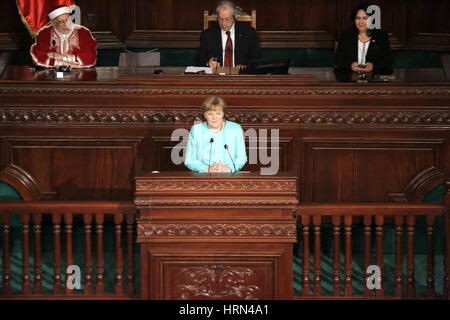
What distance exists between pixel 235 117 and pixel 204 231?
65.3 inches

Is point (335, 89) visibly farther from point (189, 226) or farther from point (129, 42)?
point (129, 42)

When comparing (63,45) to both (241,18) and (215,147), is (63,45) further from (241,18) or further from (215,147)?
(215,147)

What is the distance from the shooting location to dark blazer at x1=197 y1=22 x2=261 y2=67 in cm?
778

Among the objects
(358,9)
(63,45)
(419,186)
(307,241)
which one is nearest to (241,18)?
(358,9)

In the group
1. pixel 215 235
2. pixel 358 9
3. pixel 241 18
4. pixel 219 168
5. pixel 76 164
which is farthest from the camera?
pixel 241 18

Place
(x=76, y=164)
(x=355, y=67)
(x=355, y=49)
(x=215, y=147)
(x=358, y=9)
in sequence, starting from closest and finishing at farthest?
(x=215, y=147)
(x=76, y=164)
(x=355, y=67)
(x=358, y=9)
(x=355, y=49)

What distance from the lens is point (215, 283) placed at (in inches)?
190

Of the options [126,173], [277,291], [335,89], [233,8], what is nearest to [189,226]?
[277,291]

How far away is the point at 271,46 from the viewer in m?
9.26

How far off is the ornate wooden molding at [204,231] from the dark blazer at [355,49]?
3.07 m

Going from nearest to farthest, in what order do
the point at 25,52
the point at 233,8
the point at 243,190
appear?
1. the point at 243,190
2. the point at 233,8
3. the point at 25,52

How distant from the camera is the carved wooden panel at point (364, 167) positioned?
6.22 meters

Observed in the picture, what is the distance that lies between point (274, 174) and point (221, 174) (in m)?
0.29

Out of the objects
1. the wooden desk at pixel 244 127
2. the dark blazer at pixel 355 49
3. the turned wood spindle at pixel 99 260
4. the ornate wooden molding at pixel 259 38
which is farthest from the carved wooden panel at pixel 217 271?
the ornate wooden molding at pixel 259 38
